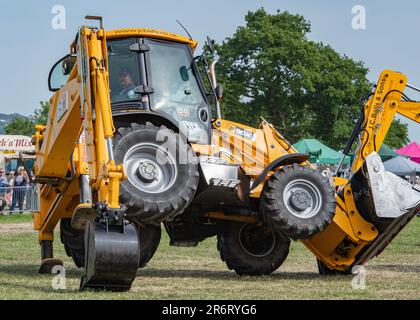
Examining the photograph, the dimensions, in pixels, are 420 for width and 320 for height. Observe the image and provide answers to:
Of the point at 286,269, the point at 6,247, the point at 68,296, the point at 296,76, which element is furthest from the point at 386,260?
the point at 296,76

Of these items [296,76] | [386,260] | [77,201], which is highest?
[296,76]

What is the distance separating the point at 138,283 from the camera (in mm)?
12477

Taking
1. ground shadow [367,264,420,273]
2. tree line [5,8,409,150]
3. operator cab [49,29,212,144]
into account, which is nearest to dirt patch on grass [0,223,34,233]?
ground shadow [367,264,420,273]

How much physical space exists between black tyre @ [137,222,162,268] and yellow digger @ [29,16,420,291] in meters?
0.02

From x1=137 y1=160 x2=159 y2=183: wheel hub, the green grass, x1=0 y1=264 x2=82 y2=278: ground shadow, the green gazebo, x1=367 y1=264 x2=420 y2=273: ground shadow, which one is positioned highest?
the green gazebo

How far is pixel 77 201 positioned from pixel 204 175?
1.95 metres

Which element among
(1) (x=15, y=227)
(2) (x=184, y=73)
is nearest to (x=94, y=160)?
(2) (x=184, y=73)

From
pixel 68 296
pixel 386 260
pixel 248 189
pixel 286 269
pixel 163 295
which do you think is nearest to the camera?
pixel 68 296

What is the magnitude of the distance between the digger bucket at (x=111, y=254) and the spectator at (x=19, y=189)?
21.7 metres

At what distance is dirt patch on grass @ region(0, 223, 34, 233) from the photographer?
2598cm

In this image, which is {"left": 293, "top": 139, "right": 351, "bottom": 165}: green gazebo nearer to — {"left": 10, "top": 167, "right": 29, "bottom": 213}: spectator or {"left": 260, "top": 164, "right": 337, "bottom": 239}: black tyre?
{"left": 10, "top": 167, "right": 29, "bottom": 213}: spectator

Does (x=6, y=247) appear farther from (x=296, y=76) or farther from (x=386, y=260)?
(x=296, y=76)

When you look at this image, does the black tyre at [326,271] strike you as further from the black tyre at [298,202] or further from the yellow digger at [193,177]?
the black tyre at [298,202]

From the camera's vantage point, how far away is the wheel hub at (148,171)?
1225 centimetres
